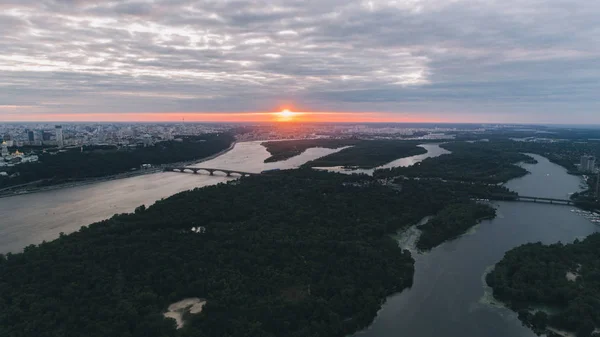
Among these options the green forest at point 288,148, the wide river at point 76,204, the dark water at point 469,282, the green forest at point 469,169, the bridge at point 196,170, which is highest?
the green forest at point 288,148

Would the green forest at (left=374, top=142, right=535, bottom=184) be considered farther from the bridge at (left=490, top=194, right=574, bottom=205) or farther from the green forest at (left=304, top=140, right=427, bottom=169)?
the green forest at (left=304, top=140, right=427, bottom=169)

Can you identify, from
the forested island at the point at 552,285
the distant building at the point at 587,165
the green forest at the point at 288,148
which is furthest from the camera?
the green forest at the point at 288,148

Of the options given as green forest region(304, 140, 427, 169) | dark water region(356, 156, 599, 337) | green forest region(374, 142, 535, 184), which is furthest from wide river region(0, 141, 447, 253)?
dark water region(356, 156, 599, 337)

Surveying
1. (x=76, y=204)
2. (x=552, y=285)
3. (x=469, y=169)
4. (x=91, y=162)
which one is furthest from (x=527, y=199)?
(x=91, y=162)

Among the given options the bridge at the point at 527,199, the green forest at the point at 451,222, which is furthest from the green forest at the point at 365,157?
the green forest at the point at 451,222

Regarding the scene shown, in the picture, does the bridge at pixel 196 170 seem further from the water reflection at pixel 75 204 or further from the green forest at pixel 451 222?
the green forest at pixel 451 222

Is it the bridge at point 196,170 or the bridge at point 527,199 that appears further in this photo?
the bridge at point 196,170

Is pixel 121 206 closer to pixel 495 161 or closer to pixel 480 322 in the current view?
pixel 480 322
